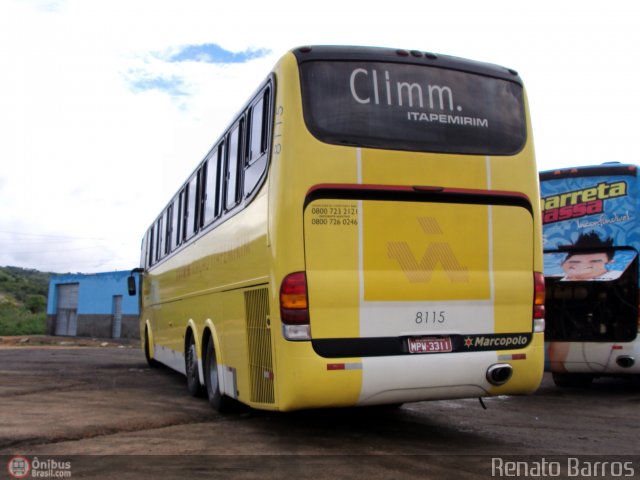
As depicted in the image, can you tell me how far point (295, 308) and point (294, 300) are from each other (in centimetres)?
7

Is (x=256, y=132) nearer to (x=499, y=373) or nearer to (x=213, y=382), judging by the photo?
(x=499, y=373)

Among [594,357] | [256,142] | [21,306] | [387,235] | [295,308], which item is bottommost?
[594,357]

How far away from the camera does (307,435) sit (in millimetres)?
7648

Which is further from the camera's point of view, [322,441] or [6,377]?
[6,377]

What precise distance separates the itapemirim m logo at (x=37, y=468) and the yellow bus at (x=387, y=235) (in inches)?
74.2

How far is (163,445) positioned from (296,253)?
2.38 m

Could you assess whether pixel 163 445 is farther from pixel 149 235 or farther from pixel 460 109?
pixel 149 235

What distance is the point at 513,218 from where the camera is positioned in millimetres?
7215

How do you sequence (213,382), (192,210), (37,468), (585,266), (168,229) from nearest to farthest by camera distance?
(37,468)
(213,382)
(585,266)
(192,210)
(168,229)

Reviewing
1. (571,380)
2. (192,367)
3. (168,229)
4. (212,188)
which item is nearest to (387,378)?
(212,188)

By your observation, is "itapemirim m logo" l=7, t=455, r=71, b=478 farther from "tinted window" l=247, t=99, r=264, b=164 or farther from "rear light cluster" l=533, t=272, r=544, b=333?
"rear light cluster" l=533, t=272, r=544, b=333

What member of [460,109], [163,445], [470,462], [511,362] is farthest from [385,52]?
[163,445]

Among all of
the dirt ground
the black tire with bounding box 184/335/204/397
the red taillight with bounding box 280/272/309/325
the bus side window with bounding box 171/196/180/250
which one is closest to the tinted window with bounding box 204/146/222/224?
the black tire with bounding box 184/335/204/397

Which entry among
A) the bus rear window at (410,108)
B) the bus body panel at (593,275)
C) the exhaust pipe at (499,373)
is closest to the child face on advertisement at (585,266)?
the bus body panel at (593,275)
